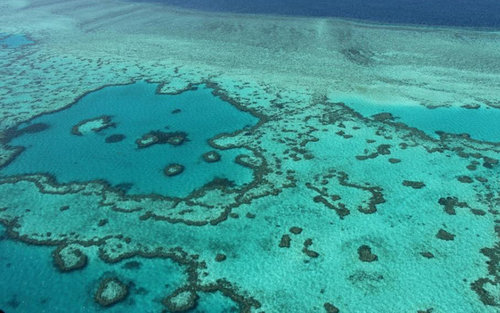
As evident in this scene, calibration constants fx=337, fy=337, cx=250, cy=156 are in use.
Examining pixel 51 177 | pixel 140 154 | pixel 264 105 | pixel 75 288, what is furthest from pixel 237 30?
pixel 75 288

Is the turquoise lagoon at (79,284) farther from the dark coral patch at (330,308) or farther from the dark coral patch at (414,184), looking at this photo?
the dark coral patch at (414,184)

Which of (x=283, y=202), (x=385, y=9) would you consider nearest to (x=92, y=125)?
(x=283, y=202)

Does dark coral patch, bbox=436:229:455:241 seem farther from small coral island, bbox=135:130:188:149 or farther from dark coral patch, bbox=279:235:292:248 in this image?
small coral island, bbox=135:130:188:149

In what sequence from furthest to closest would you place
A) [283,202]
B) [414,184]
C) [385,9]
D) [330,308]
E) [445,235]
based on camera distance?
[385,9] < [414,184] < [283,202] < [445,235] < [330,308]

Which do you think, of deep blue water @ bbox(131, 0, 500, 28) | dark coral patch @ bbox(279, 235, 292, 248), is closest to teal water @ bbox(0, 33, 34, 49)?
deep blue water @ bbox(131, 0, 500, 28)

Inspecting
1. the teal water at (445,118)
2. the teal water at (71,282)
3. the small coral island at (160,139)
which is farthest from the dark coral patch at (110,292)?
the teal water at (445,118)

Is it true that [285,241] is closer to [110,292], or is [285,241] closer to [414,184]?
[110,292]
